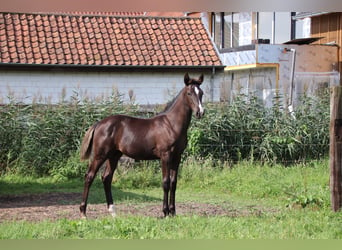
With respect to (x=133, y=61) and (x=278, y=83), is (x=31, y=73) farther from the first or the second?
(x=278, y=83)

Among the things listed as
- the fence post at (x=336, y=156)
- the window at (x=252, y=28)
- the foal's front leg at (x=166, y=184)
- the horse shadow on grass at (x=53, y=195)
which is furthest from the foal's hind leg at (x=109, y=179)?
the window at (x=252, y=28)

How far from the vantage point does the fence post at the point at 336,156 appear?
7613 mm

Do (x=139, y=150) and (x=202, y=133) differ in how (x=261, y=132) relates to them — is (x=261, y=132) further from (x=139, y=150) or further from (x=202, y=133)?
(x=139, y=150)

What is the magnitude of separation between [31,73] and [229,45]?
8.50m

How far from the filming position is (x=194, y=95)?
283 inches

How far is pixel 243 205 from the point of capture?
9000 millimetres

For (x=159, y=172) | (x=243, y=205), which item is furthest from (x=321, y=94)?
(x=243, y=205)

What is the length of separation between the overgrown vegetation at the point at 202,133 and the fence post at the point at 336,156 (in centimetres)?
434

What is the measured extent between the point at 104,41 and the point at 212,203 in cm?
937

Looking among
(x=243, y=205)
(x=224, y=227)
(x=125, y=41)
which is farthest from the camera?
(x=125, y=41)

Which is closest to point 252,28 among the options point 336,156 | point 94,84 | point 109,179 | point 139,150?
point 94,84
